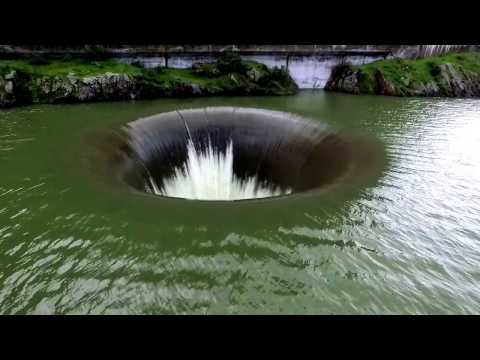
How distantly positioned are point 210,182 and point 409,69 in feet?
66.6

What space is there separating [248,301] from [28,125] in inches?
452

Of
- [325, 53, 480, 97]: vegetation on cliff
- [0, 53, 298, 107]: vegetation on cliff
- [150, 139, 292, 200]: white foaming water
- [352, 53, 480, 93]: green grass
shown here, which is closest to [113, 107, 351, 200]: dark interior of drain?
[150, 139, 292, 200]: white foaming water

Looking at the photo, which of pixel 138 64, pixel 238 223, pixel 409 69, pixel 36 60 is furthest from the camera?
pixel 409 69

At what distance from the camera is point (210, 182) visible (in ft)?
33.0

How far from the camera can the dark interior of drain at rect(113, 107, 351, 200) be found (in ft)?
28.8

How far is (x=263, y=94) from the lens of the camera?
21.0 metres

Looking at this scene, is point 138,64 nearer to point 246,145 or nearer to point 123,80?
point 123,80

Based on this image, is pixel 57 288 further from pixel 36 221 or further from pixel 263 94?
pixel 263 94

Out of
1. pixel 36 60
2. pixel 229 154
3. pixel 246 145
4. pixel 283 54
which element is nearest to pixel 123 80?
pixel 36 60

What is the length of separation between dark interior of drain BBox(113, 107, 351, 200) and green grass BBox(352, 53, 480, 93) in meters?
13.8

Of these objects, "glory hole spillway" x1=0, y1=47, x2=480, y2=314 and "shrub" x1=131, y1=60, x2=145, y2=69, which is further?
"shrub" x1=131, y1=60, x2=145, y2=69

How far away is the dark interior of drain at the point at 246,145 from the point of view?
877cm

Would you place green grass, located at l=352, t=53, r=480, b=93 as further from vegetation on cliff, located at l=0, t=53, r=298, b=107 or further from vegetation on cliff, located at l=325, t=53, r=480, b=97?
vegetation on cliff, located at l=0, t=53, r=298, b=107

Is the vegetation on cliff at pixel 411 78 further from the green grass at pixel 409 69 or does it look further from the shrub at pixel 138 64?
the shrub at pixel 138 64
